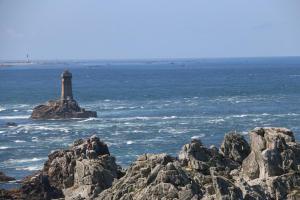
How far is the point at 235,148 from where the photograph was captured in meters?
75.6

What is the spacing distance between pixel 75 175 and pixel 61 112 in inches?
3821

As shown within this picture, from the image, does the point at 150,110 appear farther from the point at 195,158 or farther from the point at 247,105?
the point at 195,158

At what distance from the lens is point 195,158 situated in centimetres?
6812

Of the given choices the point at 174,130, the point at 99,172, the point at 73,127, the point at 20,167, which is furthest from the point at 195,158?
the point at 73,127

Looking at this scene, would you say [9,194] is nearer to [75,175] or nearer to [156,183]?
[75,175]

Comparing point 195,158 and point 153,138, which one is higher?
point 195,158

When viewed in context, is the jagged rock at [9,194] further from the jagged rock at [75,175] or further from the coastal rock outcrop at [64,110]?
the coastal rock outcrop at [64,110]

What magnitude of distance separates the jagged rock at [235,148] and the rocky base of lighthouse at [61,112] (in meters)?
96.0

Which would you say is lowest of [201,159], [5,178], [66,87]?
[5,178]

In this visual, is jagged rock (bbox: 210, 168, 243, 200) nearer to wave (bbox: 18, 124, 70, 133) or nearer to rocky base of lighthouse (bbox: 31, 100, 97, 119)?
wave (bbox: 18, 124, 70, 133)

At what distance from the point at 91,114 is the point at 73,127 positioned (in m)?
20.0

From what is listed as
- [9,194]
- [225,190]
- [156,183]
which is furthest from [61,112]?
[225,190]

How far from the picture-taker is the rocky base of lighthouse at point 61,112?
17000 cm

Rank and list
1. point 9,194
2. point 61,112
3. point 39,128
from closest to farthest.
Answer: point 9,194 < point 39,128 < point 61,112
